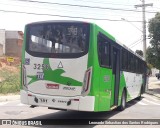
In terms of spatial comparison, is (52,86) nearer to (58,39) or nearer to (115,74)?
(58,39)

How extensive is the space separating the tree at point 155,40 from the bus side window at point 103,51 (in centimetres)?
2179

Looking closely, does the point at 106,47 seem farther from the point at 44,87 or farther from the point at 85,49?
the point at 44,87

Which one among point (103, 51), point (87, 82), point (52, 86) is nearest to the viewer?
point (87, 82)

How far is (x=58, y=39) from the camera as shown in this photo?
10477mm

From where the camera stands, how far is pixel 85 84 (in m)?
10.0

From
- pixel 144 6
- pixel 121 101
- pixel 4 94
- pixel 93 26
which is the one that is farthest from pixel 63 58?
pixel 144 6

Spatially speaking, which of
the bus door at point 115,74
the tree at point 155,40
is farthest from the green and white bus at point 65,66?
the tree at point 155,40

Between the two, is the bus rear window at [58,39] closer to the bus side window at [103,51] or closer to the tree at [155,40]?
the bus side window at [103,51]

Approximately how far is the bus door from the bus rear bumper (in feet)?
10.0

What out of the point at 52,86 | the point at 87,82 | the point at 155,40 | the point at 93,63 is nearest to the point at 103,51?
the point at 93,63

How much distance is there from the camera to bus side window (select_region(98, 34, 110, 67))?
1073 cm

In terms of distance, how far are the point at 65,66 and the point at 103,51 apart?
164 cm

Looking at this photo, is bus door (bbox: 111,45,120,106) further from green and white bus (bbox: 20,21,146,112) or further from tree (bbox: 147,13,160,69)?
tree (bbox: 147,13,160,69)

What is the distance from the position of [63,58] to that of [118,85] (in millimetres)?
4267
